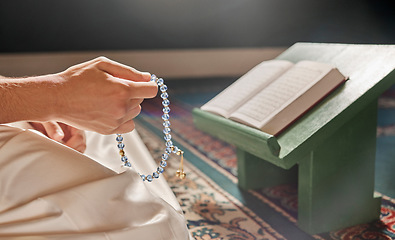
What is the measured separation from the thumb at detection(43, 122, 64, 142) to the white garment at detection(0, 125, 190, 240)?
147 mm

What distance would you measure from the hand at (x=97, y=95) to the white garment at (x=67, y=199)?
10cm

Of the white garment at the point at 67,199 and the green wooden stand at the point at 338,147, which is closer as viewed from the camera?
the white garment at the point at 67,199

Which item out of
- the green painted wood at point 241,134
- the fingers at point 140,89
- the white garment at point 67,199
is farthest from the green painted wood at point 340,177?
the fingers at point 140,89

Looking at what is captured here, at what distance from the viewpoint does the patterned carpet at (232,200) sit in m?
1.32

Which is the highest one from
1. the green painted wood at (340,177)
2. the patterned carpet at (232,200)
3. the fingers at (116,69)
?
the fingers at (116,69)

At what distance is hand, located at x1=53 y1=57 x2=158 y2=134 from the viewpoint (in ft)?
2.60

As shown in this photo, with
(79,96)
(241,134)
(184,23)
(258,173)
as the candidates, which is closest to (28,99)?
(79,96)

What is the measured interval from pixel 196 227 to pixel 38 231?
677 mm

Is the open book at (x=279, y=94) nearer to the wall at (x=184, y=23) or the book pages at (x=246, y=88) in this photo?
the book pages at (x=246, y=88)

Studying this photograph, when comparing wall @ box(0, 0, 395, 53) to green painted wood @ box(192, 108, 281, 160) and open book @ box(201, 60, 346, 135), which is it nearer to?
green painted wood @ box(192, 108, 281, 160)

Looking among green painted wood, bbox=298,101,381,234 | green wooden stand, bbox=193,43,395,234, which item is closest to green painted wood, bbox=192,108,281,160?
green wooden stand, bbox=193,43,395,234

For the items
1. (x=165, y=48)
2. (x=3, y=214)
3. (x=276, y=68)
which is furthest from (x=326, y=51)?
(x=165, y=48)

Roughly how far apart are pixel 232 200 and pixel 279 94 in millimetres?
480

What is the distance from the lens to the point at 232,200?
1602 millimetres
